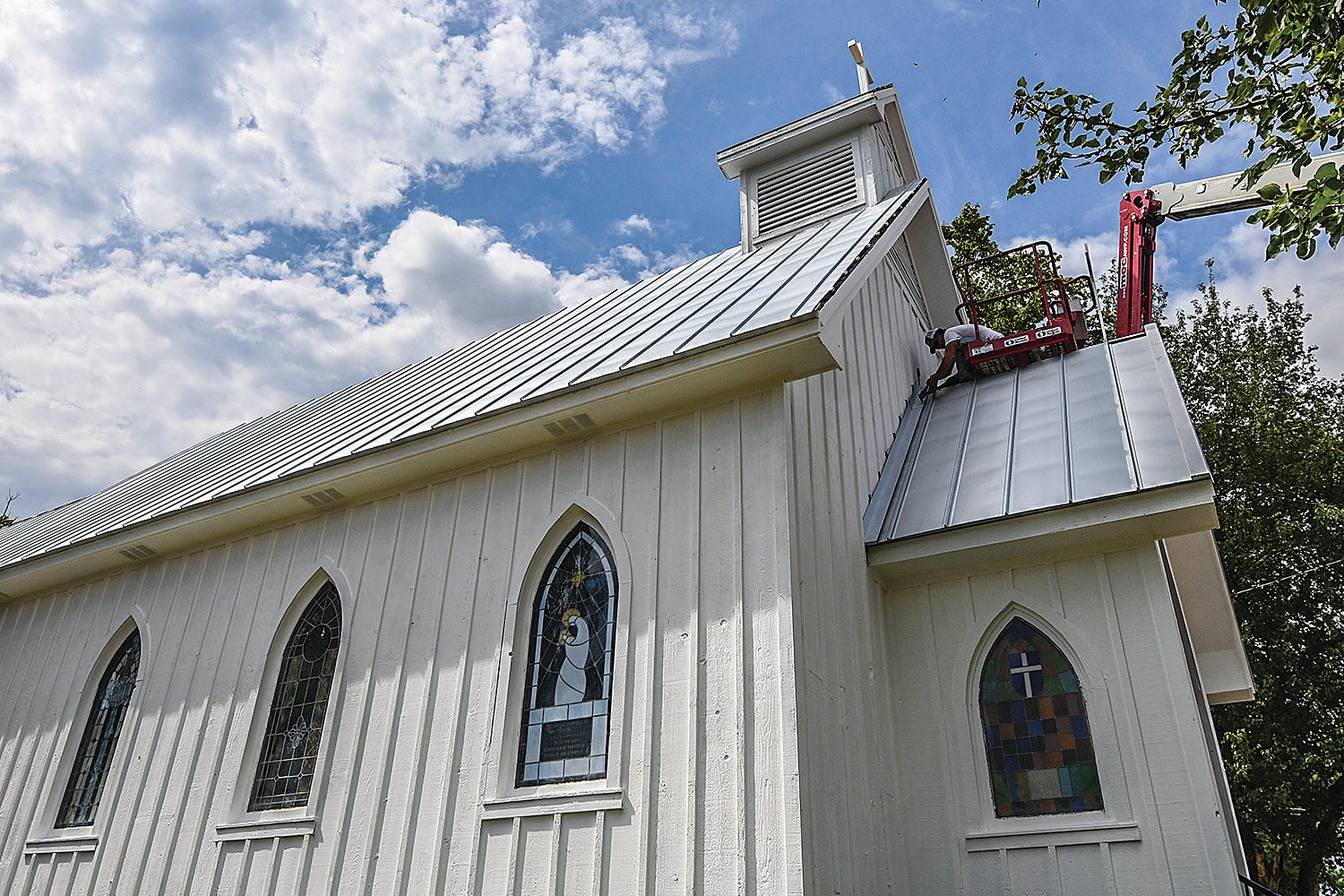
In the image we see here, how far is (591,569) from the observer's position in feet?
23.1

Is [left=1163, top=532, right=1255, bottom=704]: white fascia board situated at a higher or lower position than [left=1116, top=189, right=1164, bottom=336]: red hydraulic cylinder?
lower

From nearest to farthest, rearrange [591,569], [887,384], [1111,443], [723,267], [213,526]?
[591,569]
[1111,443]
[213,526]
[887,384]
[723,267]

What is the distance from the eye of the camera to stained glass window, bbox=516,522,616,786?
6352 mm

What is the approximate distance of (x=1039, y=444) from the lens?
8.22 m

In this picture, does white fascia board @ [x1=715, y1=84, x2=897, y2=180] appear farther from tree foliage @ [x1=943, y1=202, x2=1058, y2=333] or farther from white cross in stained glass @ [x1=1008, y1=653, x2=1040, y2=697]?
tree foliage @ [x1=943, y1=202, x2=1058, y2=333]

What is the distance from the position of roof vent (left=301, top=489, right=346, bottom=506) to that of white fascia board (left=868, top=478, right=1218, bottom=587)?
15.4ft

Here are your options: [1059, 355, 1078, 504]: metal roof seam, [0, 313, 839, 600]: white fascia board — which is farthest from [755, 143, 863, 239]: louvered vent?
[0, 313, 839, 600]: white fascia board

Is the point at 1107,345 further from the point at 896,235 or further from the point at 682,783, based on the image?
the point at 682,783

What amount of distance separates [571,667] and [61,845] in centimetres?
544

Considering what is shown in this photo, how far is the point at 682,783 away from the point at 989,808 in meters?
2.32

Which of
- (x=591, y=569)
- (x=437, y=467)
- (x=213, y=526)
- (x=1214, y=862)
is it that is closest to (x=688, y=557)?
(x=591, y=569)

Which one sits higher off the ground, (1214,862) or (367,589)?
(367,589)

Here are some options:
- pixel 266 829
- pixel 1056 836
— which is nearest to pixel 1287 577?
pixel 1056 836

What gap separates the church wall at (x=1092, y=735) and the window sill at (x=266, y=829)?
4.41m
